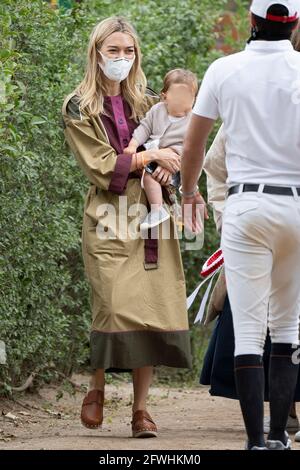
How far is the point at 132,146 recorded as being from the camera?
21.0ft

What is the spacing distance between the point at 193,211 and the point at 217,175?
1092 millimetres

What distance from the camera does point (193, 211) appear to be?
5574 mm

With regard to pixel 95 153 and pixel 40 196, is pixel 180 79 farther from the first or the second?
pixel 40 196

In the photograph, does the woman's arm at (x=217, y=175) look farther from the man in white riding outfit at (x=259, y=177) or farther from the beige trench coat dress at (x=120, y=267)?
the man in white riding outfit at (x=259, y=177)

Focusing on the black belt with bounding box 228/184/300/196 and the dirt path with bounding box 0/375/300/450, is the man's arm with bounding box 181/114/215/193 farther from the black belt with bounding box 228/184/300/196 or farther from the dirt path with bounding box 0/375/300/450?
the dirt path with bounding box 0/375/300/450

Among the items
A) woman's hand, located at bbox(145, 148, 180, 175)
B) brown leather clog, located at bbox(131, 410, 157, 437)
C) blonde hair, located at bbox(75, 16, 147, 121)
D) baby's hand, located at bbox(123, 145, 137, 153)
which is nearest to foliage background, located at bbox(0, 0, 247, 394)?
blonde hair, located at bbox(75, 16, 147, 121)

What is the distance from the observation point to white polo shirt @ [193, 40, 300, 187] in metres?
4.96

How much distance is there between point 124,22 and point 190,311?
421cm

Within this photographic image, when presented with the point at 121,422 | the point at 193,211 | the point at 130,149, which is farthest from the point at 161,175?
the point at 121,422

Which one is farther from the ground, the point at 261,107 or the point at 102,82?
the point at 261,107

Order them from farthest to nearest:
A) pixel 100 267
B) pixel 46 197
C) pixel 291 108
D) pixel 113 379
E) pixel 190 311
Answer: pixel 190 311 < pixel 113 379 < pixel 46 197 < pixel 100 267 < pixel 291 108

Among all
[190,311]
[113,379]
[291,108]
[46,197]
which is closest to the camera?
[291,108]
